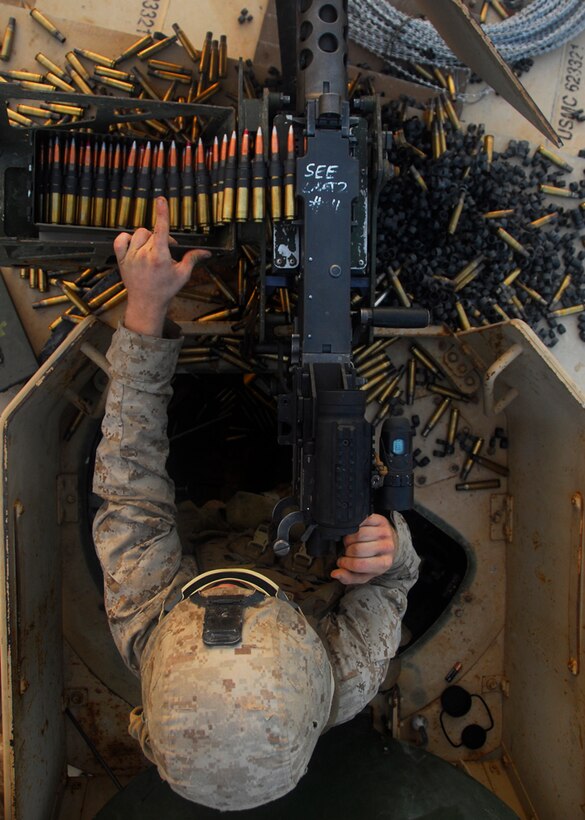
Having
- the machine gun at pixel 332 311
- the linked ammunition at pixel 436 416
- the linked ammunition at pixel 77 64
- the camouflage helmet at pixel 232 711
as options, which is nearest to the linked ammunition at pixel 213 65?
the linked ammunition at pixel 77 64

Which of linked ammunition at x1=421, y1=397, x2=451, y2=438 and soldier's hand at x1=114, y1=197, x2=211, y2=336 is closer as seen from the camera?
soldier's hand at x1=114, y1=197, x2=211, y2=336

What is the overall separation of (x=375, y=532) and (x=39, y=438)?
1.42 m

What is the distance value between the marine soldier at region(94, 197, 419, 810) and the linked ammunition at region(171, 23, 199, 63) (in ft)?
4.15

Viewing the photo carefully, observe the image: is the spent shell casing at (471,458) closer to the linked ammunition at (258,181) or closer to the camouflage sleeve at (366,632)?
the camouflage sleeve at (366,632)

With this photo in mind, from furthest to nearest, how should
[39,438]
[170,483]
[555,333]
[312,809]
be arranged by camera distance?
[555,333]
[39,438]
[312,809]
[170,483]

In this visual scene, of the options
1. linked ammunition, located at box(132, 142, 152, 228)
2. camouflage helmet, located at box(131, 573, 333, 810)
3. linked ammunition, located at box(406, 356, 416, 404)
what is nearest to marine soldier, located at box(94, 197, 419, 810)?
camouflage helmet, located at box(131, 573, 333, 810)

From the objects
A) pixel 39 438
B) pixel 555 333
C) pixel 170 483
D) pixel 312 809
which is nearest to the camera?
pixel 170 483

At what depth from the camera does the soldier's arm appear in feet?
6.54

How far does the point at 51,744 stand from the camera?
2.60 m

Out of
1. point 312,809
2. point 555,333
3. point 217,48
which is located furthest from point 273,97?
point 312,809

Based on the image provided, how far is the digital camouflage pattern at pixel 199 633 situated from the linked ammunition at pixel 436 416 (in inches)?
35.8

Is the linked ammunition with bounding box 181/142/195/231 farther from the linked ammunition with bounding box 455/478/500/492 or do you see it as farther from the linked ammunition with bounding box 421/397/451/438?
the linked ammunition with bounding box 455/478/500/492

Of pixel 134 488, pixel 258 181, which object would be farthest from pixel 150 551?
pixel 258 181

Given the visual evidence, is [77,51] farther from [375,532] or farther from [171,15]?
[375,532]
